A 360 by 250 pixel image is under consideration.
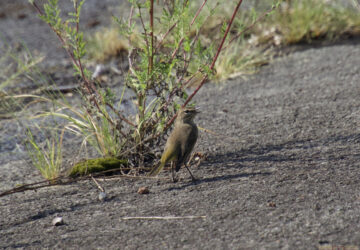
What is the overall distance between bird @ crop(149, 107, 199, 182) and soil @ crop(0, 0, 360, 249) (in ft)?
0.58

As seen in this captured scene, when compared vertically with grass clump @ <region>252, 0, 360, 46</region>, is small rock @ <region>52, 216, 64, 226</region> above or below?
below

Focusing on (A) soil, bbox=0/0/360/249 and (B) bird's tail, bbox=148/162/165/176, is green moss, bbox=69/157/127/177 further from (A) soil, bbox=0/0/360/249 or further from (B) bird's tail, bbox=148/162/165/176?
(B) bird's tail, bbox=148/162/165/176

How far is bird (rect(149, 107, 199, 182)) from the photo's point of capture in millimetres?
3688

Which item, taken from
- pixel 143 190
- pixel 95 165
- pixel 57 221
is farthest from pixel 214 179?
pixel 57 221

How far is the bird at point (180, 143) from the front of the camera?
3.69m

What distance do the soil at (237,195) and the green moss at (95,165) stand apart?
0.40 ft

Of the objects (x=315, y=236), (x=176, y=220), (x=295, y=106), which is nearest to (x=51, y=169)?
(x=176, y=220)

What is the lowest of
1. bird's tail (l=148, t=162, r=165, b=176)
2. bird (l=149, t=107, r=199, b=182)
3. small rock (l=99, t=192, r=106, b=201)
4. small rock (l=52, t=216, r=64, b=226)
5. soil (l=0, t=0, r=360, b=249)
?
soil (l=0, t=0, r=360, b=249)

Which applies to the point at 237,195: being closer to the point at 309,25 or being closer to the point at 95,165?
the point at 95,165

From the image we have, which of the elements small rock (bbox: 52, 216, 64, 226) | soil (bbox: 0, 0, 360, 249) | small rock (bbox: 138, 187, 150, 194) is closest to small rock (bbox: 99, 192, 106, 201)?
soil (bbox: 0, 0, 360, 249)

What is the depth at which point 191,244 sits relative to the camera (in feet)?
9.52

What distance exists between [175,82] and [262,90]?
7.63 ft

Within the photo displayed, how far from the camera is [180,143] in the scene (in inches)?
146

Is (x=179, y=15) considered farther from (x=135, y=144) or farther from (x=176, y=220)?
(x=176, y=220)
